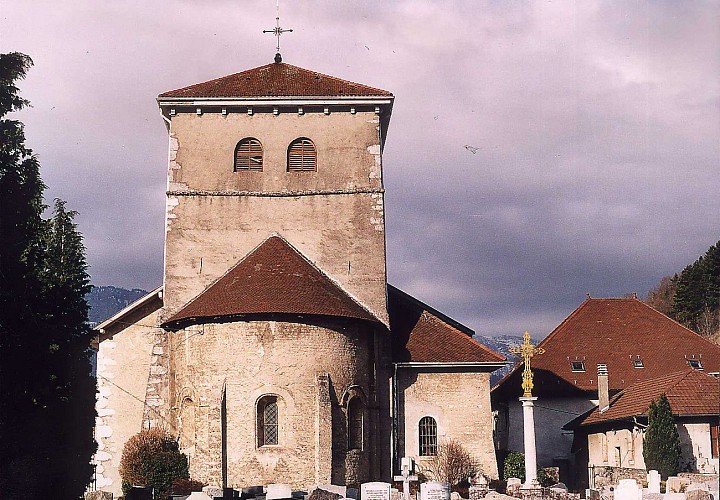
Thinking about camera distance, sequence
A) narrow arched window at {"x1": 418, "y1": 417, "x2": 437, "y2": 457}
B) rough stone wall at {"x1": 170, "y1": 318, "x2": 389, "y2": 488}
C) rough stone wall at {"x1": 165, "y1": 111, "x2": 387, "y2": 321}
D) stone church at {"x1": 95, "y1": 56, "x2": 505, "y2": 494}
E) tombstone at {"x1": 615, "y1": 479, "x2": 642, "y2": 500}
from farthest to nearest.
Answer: narrow arched window at {"x1": 418, "y1": 417, "x2": 437, "y2": 457} → rough stone wall at {"x1": 165, "y1": 111, "x2": 387, "y2": 321} → stone church at {"x1": 95, "y1": 56, "x2": 505, "y2": 494} → rough stone wall at {"x1": 170, "y1": 318, "x2": 389, "y2": 488} → tombstone at {"x1": 615, "y1": 479, "x2": 642, "y2": 500}

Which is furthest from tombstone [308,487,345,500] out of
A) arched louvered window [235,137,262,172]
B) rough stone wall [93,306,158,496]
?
arched louvered window [235,137,262,172]

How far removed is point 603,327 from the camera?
52750 mm

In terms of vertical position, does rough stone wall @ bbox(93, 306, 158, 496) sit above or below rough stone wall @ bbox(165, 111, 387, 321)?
below

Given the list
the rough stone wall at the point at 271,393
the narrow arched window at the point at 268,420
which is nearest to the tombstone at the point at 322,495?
the rough stone wall at the point at 271,393

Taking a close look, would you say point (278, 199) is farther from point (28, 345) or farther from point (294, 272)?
point (28, 345)

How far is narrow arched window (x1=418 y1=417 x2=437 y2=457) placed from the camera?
35.1 m

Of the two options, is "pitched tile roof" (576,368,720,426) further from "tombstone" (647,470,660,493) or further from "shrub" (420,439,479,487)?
"tombstone" (647,470,660,493)

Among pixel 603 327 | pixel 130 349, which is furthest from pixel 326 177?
pixel 603 327

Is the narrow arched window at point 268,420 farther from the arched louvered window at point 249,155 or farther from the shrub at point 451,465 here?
the arched louvered window at point 249,155

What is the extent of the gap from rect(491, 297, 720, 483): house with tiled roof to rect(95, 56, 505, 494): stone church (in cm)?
1052

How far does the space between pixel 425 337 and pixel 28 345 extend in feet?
44.3

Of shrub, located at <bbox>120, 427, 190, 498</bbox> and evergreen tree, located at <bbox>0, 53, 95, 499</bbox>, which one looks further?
shrub, located at <bbox>120, 427, 190, 498</bbox>

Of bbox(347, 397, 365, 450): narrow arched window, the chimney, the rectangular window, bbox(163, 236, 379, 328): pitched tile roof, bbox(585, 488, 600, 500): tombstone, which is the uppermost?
bbox(163, 236, 379, 328): pitched tile roof

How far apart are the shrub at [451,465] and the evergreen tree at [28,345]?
12.8m
